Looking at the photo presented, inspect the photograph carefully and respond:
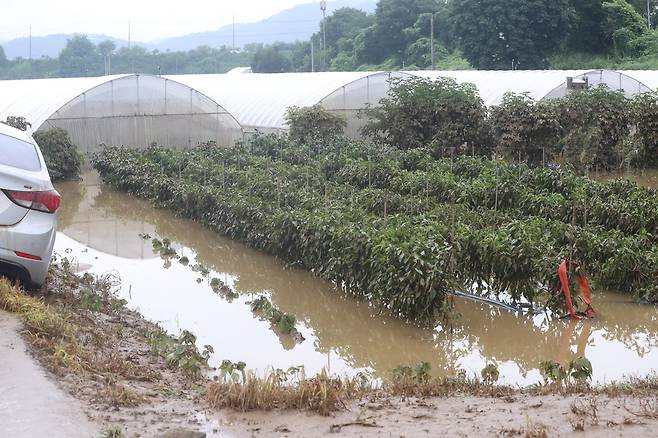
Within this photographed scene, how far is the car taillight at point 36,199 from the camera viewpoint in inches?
278

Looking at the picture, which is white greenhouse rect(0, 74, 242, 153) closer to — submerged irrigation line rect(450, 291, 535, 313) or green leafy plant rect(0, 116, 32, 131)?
green leafy plant rect(0, 116, 32, 131)

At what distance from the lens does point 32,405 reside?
4.87m

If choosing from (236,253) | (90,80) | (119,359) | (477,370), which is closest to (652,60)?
(90,80)

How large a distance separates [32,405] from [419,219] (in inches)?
272

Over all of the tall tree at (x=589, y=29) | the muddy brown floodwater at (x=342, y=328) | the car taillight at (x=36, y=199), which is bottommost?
the muddy brown floodwater at (x=342, y=328)

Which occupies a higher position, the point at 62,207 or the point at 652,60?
the point at 652,60

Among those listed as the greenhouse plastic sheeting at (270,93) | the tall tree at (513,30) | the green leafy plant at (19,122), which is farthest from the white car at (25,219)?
the tall tree at (513,30)

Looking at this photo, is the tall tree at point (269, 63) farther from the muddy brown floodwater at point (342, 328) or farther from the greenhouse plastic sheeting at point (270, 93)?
the muddy brown floodwater at point (342, 328)

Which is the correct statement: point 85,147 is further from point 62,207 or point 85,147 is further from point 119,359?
point 119,359

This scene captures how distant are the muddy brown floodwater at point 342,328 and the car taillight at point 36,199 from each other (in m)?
2.01

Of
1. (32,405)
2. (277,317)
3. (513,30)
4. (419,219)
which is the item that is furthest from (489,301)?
(513,30)

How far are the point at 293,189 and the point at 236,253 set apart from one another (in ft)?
5.29

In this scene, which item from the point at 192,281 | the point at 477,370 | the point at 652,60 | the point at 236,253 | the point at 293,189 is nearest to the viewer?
the point at 477,370

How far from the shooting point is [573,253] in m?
10.4
